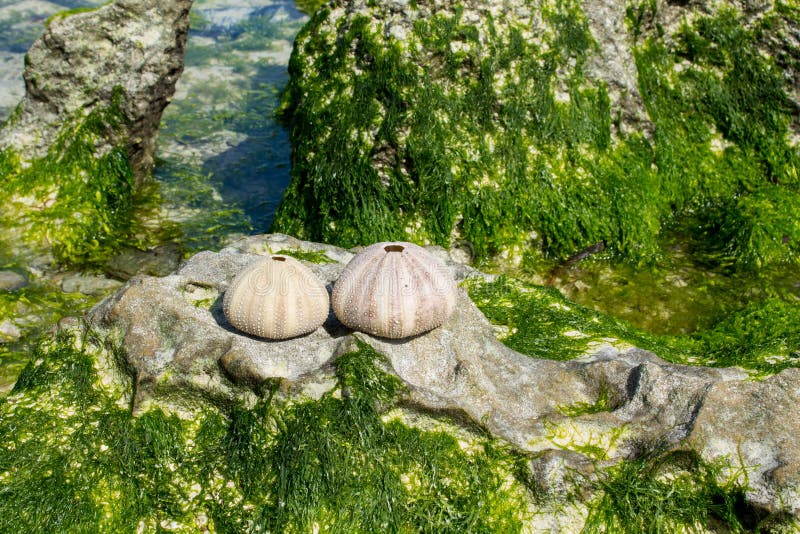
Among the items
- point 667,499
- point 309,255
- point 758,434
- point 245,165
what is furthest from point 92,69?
point 758,434

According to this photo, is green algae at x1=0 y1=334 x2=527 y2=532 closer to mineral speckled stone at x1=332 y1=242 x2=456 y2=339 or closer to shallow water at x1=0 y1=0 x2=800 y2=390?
mineral speckled stone at x1=332 y1=242 x2=456 y2=339

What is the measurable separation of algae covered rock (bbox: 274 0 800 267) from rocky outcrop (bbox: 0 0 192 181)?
1.59 metres

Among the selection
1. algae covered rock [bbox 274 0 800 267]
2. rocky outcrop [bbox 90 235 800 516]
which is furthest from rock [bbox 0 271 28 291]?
rocky outcrop [bbox 90 235 800 516]

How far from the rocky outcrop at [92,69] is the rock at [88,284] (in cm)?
172

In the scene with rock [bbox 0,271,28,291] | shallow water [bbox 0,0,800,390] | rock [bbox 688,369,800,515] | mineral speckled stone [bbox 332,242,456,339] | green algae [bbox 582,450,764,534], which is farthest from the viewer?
rock [bbox 0,271,28,291]

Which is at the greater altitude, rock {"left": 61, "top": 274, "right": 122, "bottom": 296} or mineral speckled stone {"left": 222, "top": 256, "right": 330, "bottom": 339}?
mineral speckled stone {"left": 222, "top": 256, "right": 330, "bottom": 339}

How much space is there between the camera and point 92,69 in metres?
7.51

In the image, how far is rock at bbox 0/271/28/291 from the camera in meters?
6.34

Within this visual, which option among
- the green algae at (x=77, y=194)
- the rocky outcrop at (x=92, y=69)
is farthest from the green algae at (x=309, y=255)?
the rocky outcrop at (x=92, y=69)

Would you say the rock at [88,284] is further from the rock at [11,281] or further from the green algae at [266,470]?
the green algae at [266,470]

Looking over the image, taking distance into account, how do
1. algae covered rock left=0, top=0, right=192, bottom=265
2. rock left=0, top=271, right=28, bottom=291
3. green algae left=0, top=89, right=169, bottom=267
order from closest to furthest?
rock left=0, top=271, right=28, bottom=291
green algae left=0, top=89, right=169, bottom=267
algae covered rock left=0, top=0, right=192, bottom=265

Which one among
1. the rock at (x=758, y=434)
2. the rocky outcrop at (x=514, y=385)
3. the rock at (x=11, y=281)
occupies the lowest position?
the rock at (x=11, y=281)

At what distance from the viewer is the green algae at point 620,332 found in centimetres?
473

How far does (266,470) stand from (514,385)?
1.45 m
